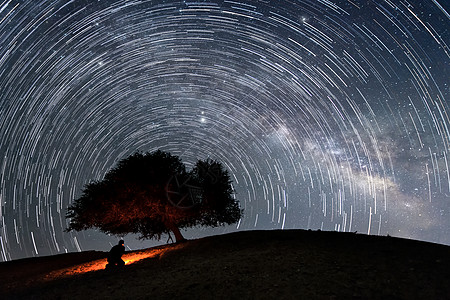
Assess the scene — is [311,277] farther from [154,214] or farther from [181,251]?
[154,214]

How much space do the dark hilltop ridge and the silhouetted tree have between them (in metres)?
6.73

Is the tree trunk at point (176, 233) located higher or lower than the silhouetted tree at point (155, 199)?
lower

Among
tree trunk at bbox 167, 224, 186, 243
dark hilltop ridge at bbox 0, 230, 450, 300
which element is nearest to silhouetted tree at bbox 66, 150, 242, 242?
tree trunk at bbox 167, 224, 186, 243

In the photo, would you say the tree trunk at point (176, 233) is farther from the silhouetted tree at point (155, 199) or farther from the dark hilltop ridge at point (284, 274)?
the dark hilltop ridge at point (284, 274)

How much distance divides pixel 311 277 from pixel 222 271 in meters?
3.12

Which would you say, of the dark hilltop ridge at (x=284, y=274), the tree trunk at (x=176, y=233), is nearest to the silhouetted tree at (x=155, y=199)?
the tree trunk at (x=176, y=233)

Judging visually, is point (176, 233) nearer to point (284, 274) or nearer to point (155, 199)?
point (155, 199)

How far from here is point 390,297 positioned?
26.5 feet

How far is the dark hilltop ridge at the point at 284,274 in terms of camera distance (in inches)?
344

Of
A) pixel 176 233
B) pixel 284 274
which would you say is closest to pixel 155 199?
pixel 176 233

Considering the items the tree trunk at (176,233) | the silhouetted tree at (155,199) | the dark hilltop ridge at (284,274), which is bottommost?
the dark hilltop ridge at (284,274)

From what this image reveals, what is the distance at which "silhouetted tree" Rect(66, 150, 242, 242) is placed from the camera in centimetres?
2269

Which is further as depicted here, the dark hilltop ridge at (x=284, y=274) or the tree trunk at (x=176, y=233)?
the tree trunk at (x=176, y=233)

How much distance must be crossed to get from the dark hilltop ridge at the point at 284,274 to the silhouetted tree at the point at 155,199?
6733 millimetres
